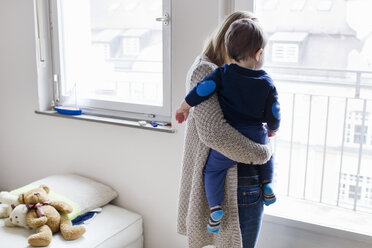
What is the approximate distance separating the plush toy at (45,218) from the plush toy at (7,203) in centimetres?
6

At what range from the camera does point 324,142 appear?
252 centimetres

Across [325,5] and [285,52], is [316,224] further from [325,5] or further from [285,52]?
[325,5]

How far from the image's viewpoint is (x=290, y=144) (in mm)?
2625

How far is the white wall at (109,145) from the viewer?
1.75 metres

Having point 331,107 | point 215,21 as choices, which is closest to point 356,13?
point 215,21

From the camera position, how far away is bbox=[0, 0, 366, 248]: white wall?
1753 mm

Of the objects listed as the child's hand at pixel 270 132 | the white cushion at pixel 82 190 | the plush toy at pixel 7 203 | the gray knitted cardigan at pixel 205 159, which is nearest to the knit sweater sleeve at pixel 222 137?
the gray knitted cardigan at pixel 205 159

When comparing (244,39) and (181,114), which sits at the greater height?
(244,39)

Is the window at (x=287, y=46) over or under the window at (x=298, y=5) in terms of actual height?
under

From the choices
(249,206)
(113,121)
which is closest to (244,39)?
(249,206)

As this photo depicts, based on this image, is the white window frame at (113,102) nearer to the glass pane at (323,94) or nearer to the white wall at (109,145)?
the white wall at (109,145)

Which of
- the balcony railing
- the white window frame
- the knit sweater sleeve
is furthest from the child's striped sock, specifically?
the balcony railing

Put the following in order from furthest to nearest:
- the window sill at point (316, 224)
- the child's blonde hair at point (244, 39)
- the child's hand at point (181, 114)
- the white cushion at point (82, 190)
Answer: the white cushion at point (82, 190) < the window sill at point (316, 224) < the child's hand at point (181, 114) < the child's blonde hair at point (244, 39)

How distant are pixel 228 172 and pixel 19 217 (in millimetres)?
1069
